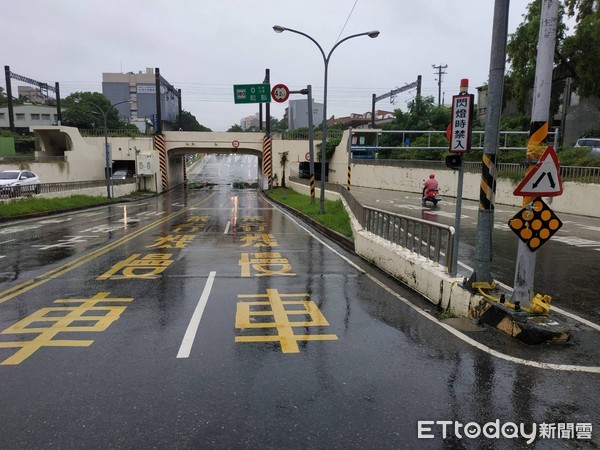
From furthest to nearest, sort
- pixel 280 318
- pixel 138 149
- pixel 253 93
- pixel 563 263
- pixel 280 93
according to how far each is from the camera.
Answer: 1. pixel 138 149
2. pixel 253 93
3. pixel 280 93
4. pixel 563 263
5. pixel 280 318

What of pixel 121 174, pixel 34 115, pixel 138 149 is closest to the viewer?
pixel 138 149

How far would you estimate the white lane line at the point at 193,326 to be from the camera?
16.7 feet

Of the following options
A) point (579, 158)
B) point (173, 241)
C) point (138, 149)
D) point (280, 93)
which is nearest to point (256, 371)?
point (173, 241)

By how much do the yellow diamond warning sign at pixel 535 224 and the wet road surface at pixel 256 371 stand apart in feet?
4.45

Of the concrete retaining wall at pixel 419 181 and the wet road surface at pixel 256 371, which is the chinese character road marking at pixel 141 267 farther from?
the concrete retaining wall at pixel 419 181

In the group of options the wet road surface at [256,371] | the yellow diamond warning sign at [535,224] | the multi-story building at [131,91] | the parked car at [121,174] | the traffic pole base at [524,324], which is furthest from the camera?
the multi-story building at [131,91]

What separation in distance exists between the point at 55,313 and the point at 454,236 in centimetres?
636

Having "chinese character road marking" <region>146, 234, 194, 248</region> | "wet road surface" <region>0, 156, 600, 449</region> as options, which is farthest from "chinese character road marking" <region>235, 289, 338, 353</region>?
"chinese character road marking" <region>146, 234, 194, 248</region>

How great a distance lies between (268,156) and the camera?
50.0 m

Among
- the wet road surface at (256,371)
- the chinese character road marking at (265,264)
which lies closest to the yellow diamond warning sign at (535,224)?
the wet road surface at (256,371)

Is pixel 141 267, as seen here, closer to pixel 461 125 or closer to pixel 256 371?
pixel 256 371

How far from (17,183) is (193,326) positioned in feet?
86.8

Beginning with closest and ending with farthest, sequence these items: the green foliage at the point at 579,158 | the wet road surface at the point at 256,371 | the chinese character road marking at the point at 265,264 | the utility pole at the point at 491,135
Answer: the wet road surface at the point at 256,371
the utility pole at the point at 491,135
the chinese character road marking at the point at 265,264
the green foliage at the point at 579,158

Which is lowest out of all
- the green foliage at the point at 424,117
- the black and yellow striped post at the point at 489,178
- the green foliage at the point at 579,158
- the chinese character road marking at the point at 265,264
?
the chinese character road marking at the point at 265,264
